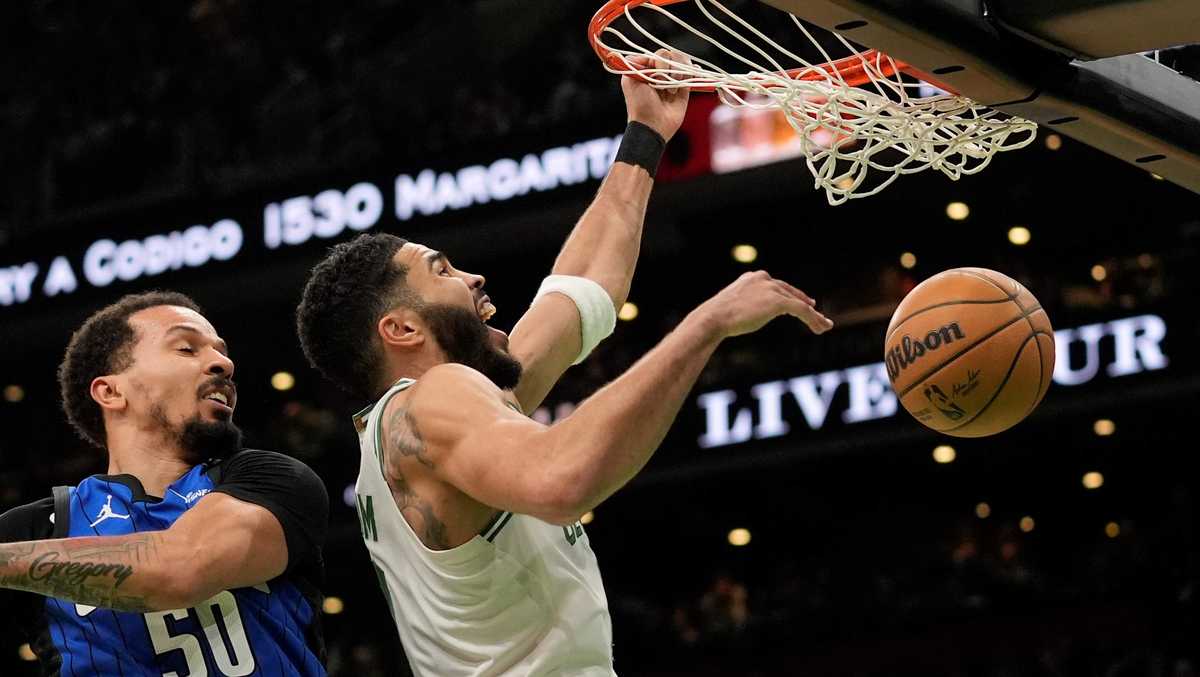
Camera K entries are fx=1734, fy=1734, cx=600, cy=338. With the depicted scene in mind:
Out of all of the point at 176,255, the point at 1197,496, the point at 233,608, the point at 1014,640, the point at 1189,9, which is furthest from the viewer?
the point at 176,255

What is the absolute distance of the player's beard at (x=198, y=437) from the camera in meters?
3.46

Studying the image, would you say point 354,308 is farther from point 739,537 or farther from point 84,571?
point 739,537

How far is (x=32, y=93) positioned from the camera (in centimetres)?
1559

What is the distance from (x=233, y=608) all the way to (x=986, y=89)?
65.8 inches

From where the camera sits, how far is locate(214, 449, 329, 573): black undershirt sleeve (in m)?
3.24

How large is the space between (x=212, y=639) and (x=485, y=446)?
86cm

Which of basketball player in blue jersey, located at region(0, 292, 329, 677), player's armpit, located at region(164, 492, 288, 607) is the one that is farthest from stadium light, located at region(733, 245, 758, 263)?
player's armpit, located at region(164, 492, 288, 607)

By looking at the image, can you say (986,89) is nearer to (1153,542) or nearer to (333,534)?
(1153,542)

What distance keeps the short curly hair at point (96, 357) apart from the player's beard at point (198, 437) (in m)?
0.17

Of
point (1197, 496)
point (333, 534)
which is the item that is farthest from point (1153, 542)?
point (333, 534)

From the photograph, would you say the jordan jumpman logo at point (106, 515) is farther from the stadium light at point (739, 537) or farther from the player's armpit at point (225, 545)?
the stadium light at point (739, 537)

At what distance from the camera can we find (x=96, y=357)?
3586 mm

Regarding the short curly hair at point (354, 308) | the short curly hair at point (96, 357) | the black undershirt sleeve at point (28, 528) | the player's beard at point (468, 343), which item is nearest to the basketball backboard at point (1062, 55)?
the player's beard at point (468, 343)

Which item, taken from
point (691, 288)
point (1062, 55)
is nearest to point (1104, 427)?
point (691, 288)
